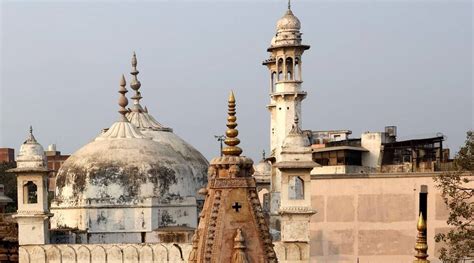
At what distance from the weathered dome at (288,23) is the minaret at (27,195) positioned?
11.5 m

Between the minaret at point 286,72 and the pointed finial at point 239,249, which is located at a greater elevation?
the minaret at point 286,72

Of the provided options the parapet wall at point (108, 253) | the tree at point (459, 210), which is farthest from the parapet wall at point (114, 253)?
the tree at point (459, 210)

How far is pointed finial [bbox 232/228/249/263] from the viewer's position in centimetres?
1306

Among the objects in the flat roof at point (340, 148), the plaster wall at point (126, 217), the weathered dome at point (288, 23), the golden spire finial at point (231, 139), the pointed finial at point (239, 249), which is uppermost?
→ the weathered dome at point (288, 23)

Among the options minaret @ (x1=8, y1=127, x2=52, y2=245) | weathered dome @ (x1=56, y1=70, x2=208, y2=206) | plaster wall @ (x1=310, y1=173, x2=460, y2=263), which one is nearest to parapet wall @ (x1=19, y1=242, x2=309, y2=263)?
minaret @ (x1=8, y1=127, x2=52, y2=245)

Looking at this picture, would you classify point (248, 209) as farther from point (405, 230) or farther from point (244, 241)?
point (405, 230)

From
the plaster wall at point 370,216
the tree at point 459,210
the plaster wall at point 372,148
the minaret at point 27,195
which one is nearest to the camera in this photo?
the tree at point 459,210

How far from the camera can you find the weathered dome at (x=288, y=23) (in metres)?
36.9

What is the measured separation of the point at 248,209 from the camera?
13.5 meters

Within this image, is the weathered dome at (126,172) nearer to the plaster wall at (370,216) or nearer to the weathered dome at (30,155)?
the weathered dome at (30,155)

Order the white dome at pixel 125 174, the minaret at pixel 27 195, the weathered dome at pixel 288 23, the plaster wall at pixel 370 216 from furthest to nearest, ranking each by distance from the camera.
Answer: the weathered dome at pixel 288 23 → the plaster wall at pixel 370 216 → the white dome at pixel 125 174 → the minaret at pixel 27 195

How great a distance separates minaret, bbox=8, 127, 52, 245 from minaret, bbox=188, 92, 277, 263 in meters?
14.4

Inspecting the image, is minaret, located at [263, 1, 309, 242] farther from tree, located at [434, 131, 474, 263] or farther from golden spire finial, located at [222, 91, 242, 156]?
golden spire finial, located at [222, 91, 242, 156]

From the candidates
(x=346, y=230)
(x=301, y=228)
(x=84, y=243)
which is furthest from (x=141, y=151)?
(x=346, y=230)
